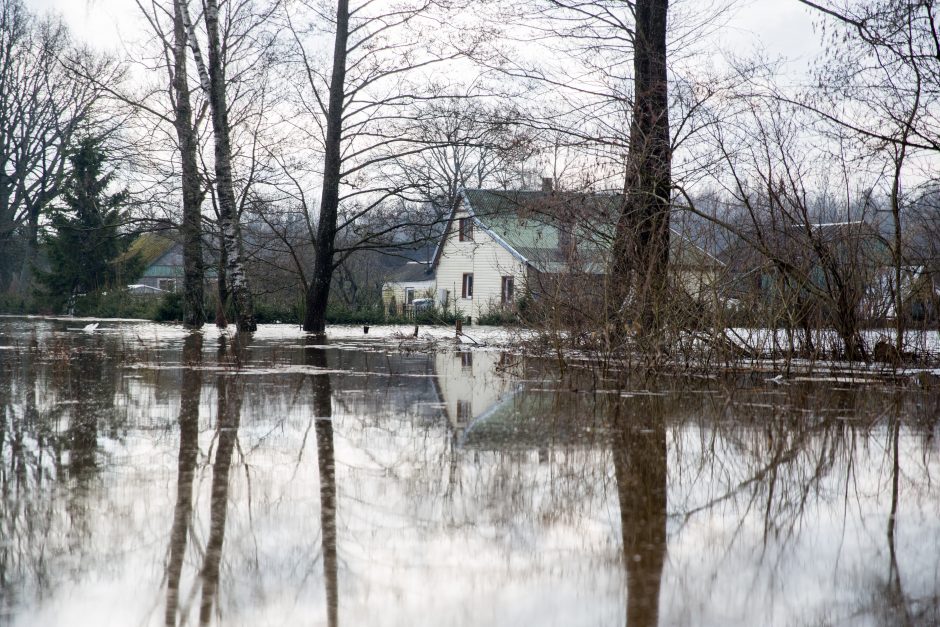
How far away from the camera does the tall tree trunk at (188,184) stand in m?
24.0

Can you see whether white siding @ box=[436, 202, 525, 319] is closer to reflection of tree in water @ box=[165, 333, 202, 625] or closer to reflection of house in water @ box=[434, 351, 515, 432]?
reflection of house in water @ box=[434, 351, 515, 432]

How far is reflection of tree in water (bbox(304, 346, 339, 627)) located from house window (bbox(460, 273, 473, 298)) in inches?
1506

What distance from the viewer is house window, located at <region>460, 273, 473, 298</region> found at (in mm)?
47938

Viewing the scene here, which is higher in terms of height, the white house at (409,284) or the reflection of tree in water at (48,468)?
the white house at (409,284)

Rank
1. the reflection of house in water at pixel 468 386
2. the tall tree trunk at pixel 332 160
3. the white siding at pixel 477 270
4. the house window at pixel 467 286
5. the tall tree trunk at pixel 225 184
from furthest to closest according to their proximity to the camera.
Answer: the house window at pixel 467 286 → the white siding at pixel 477 270 → the tall tree trunk at pixel 332 160 → the tall tree trunk at pixel 225 184 → the reflection of house in water at pixel 468 386

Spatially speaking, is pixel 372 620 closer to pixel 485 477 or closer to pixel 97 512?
pixel 97 512

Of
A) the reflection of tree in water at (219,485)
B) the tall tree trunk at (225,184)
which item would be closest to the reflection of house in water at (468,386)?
the reflection of tree in water at (219,485)

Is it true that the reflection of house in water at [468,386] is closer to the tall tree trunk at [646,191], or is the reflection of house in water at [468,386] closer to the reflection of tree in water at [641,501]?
the reflection of tree in water at [641,501]

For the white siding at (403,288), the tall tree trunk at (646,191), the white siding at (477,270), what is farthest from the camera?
the white siding at (403,288)

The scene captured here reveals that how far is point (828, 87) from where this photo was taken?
11562 mm

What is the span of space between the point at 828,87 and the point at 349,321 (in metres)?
23.6

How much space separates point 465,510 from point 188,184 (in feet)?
71.4

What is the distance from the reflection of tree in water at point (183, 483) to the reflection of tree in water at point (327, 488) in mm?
469

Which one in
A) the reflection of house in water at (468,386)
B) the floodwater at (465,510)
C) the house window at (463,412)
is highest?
the reflection of house in water at (468,386)
